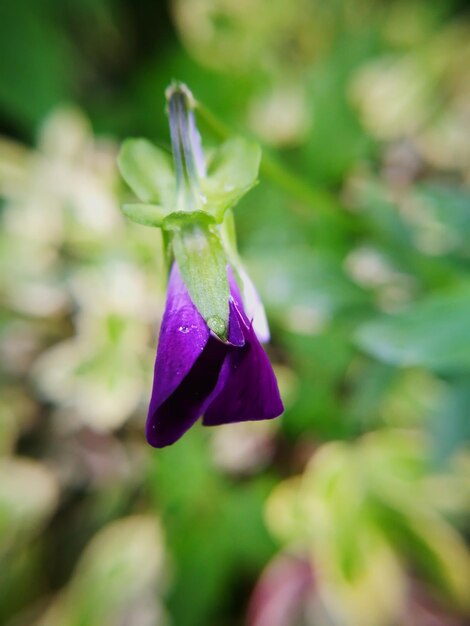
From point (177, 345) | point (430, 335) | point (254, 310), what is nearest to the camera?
point (177, 345)

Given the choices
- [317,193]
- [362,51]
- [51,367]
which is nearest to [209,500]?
[51,367]

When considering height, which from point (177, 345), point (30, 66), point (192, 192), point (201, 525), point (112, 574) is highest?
point (30, 66)

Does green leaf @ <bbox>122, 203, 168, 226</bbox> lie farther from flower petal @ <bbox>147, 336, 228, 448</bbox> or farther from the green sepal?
flower petal @ <bbox>147, 336, 228, 448</bbox>

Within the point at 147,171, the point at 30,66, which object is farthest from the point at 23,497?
the point at 30,66

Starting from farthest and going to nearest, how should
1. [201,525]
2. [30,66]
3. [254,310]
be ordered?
[30,66] → [201,525] → [254,310]

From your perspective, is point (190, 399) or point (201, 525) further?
point (201, 525)

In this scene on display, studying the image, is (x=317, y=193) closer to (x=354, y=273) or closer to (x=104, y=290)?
(x=354, y=273)

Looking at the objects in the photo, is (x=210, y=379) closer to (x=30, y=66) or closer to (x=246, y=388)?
(x=246, y=388)
